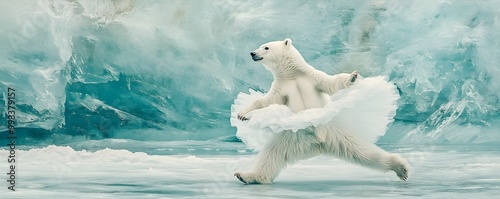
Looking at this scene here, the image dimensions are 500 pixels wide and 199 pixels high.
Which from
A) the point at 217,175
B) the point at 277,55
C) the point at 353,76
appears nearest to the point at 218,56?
the point at 217,175

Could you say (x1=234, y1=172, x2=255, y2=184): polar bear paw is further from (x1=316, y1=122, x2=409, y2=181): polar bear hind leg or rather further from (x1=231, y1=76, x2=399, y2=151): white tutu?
(x1=316, y1=122, x2=409, y2=181): polar bear hind leg

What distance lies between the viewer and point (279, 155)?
121 inches

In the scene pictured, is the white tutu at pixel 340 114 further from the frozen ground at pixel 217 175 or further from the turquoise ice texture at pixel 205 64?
the turquoise ice texture at pixel 205 64

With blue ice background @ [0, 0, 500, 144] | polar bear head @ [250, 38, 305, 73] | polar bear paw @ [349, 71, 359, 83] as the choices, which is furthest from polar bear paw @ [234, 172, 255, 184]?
blue ice background @ [0, 0, 500, 144]

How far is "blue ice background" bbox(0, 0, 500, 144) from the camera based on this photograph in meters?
4.46

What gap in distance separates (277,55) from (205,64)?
141 centimetres

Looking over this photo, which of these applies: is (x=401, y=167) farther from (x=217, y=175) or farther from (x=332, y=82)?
(x=217, y=175)

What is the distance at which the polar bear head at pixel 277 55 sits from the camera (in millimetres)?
3160

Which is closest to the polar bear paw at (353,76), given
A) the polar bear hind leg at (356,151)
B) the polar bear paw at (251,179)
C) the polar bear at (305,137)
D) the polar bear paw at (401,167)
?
the polar bear at (305,137)

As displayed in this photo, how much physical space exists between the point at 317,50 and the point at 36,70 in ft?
5.23

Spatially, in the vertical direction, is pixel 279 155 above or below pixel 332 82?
below

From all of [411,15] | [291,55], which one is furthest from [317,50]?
[291,55]

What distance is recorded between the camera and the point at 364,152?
3076mm

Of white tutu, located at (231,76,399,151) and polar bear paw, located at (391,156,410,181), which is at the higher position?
white tutu, located at (231,76,399,151)
